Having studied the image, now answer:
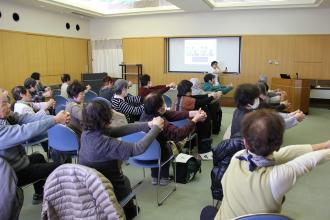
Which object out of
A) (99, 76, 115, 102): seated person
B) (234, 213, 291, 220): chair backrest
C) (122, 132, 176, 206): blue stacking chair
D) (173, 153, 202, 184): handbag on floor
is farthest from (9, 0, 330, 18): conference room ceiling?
(234, 213, 291, 220): chair backrest

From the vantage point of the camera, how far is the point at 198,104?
4.71 metres

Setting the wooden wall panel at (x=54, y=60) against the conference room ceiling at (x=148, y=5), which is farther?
the wooden wall panel at (x=54, y=60)

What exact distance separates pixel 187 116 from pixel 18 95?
250 centimetres

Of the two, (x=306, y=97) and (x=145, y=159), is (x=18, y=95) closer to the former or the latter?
(x=145, y=159)

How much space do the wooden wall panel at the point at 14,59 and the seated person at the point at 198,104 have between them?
Answer: 582cm

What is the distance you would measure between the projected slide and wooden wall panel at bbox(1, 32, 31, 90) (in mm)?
5035

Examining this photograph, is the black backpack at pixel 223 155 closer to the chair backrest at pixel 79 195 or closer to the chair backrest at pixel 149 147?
the chair backrest at pixel 149 147

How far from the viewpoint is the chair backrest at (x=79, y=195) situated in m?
1.63

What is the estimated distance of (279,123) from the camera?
4.47 ft

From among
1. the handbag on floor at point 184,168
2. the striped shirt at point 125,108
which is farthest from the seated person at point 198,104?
the handbag on floor at point 184,168

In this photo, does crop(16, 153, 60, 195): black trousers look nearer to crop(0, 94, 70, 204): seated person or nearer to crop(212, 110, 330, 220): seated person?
crop(0, 94, 70, 204): seated person

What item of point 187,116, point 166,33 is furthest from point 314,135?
point 166,33

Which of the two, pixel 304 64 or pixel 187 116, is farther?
pixel 304 64

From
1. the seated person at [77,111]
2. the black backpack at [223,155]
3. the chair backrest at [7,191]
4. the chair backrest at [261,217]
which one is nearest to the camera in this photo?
the chair backrest at [261,217]
